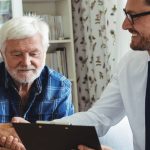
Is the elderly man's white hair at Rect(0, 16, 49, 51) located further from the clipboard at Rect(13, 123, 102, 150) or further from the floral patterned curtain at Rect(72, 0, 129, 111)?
the floral patterned curtain at Rect(72, 0, 129, 111)

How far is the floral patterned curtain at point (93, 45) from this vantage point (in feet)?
9.07

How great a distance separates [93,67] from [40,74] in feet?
3.82

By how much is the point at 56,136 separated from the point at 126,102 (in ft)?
1.66

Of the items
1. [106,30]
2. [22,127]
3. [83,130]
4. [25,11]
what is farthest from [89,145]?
[25,11]

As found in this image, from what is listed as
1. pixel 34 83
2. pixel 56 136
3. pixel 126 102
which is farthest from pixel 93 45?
pixel 56 136

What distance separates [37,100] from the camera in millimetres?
1948

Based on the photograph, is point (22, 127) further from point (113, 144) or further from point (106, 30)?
point (106, 30)

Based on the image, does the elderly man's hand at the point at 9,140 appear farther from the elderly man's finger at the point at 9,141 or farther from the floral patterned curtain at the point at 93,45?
the floral patterned curtain at the point at 93,45

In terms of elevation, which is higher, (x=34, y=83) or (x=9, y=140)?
(x=34, y=83)

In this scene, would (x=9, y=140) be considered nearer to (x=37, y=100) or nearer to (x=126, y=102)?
(x=37, y=100)

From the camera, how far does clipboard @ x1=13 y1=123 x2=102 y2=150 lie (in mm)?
1181

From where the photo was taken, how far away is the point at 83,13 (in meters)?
3.13

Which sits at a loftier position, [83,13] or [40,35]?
[83,13]

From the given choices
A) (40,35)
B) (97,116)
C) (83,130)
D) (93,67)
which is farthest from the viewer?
(93,67)
